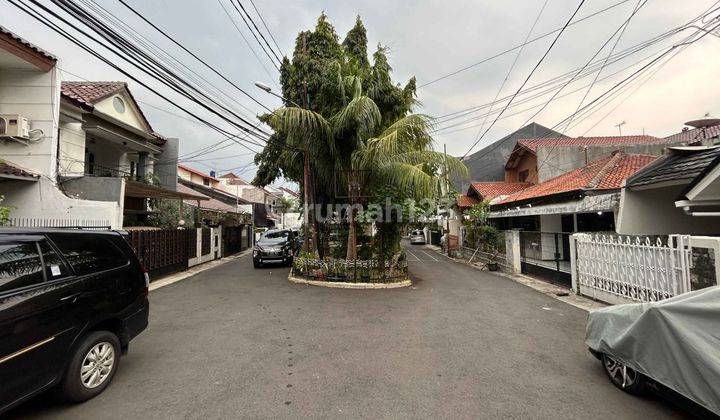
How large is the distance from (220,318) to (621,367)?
613 centimetres

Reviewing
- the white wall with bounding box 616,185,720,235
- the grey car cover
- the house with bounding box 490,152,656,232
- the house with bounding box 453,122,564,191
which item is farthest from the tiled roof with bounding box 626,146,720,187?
the house with bounding box 453,122,564,191

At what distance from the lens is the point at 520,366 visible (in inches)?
164

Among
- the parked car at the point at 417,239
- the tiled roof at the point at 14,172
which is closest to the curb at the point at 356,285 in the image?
the tiled roof at the point at 14,172

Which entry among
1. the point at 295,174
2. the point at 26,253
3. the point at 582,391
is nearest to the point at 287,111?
the point at 295,174

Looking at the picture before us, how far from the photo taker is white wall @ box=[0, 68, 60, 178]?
8891mm

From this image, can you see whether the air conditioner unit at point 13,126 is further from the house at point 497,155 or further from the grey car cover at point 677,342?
the house at point 497,155

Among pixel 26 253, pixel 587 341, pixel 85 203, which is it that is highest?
pixel 85 203

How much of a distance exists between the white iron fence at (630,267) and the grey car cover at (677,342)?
3187 mm

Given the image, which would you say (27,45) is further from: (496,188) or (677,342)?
(496,188)

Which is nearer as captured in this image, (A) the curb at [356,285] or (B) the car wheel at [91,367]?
(B) the car wheel at [91,367]

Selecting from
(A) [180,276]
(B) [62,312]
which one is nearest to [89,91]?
(A) [180,276]

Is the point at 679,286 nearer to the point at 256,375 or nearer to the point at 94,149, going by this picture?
the point at 256,375

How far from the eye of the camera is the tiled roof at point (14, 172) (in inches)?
301

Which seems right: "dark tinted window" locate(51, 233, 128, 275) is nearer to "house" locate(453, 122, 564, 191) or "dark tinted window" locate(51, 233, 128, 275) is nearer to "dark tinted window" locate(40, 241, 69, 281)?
"dark tinted window" locate(40, 241, 69, 281)
